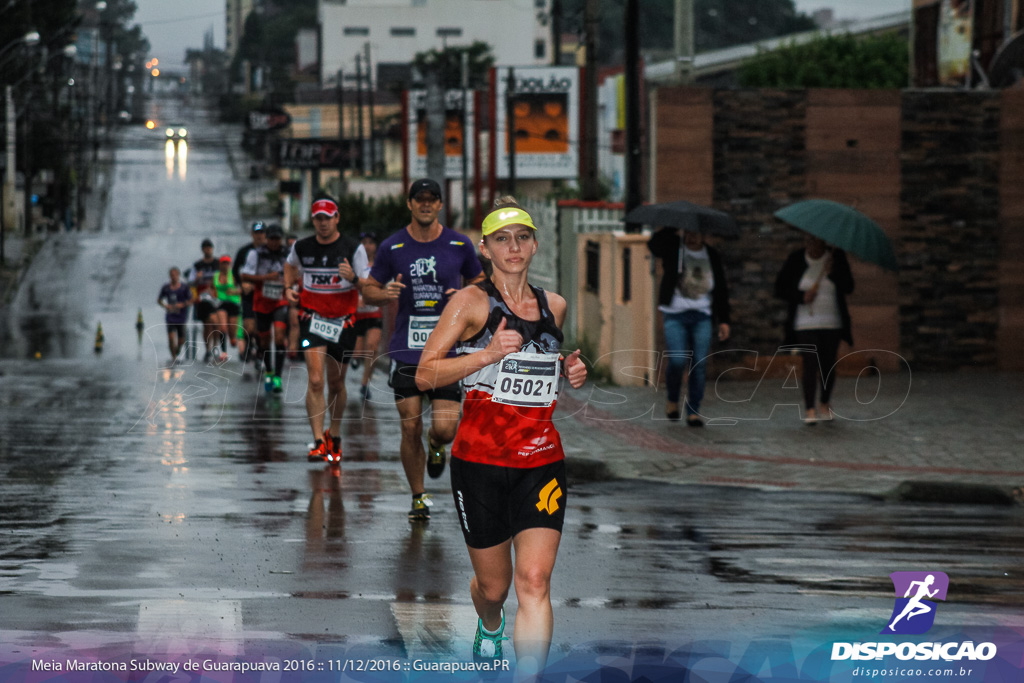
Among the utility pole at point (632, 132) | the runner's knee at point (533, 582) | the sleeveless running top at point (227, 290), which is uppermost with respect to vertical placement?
the utility pole at point (632, 132)

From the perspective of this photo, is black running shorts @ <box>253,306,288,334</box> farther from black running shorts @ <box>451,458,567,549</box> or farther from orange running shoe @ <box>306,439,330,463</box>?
black running shorts @ <box>451,458,567,549</box>

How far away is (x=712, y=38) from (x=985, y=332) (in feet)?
318

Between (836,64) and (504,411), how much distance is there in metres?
57.3

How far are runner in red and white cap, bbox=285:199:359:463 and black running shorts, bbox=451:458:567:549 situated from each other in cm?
579

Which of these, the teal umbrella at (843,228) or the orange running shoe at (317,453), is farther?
the teal umbrella at (843,228)

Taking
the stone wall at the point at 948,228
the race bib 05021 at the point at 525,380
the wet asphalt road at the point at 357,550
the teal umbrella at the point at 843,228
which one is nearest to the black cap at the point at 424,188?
the wet asphalt road at the point at 357,550

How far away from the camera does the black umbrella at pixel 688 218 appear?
13.5 metres

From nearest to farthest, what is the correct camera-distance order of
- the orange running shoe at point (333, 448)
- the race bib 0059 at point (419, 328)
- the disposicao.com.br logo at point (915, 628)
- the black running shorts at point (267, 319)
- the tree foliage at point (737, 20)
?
the disposicao.com.br logo at point (915, 628) → the race bib 0059 at point (419, 328) → the orange running shoe at point (333, 448) → the black running shorts at point (267, 319) → the tree foliage at point (737, 20)

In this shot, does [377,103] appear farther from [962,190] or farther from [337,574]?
[337,574]

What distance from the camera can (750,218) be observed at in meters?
17.3

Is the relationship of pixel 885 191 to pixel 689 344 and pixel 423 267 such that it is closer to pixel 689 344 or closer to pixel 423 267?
pixel 689 344

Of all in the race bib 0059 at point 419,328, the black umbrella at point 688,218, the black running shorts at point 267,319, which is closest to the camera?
the race bib 0059 at point 419,328

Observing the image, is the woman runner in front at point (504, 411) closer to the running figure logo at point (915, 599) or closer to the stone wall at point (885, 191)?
the running figure logo at point (915, 599)

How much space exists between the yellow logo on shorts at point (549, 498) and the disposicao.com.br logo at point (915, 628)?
136 cm
